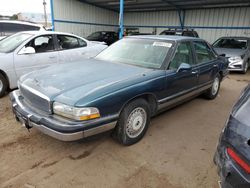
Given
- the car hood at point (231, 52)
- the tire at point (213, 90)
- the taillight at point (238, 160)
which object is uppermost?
the car hood at point (231, 52)

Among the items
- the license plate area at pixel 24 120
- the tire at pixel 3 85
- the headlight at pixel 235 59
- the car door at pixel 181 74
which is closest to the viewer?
the license plate area at pixel 24 120

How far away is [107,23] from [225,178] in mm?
17529

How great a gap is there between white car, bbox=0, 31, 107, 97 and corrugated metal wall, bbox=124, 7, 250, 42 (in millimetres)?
11578

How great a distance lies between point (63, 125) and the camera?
7.04 ft

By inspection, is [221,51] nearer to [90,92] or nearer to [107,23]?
[90,92]

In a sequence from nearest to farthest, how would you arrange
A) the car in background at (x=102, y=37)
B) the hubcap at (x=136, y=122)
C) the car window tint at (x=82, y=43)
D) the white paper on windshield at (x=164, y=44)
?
the hubcap at (x=136, y=122) < the white paper on windshield at (x=164, y=44) < the car window tint at (x=82, y=43) < the car in background at (x=102, y=37)

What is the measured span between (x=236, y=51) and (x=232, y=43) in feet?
3.36

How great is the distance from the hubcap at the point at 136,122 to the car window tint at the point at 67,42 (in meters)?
3.65

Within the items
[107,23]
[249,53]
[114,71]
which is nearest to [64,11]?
[107,23]

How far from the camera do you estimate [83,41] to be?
6.16 meters

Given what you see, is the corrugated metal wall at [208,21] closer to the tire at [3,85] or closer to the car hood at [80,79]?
the car hood at [80,79]

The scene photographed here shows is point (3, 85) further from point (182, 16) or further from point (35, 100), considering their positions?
point (182, 16)

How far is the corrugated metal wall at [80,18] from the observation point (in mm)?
13211

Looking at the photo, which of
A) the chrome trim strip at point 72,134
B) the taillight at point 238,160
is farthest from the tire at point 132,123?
the taillight at point 238,160
